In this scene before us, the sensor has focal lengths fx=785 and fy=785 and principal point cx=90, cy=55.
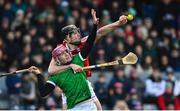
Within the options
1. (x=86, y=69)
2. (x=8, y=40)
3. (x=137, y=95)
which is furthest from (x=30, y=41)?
(x=86, y=69)

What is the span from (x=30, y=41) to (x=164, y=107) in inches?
153

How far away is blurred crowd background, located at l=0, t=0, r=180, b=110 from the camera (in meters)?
19.4

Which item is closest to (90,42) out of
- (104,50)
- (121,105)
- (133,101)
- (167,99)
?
(121,105)

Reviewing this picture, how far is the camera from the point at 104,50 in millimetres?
20906

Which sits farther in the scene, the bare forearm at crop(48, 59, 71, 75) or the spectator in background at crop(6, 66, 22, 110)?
the spectator in background at crop(6, 66, 22, 110)

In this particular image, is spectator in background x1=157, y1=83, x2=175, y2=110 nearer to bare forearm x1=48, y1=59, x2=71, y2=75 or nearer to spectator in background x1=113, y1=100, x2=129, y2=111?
spectator in background x1=113, y1=100, x2=129, y2=111

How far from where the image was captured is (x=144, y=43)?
21641mm

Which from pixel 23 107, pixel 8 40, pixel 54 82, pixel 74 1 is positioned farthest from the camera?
pixel 74 1

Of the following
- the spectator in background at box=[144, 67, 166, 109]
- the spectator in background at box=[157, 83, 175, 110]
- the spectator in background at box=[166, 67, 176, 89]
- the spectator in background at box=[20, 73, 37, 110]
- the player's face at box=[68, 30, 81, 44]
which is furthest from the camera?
the spectator in background at box=[166, 67, 176, 89]

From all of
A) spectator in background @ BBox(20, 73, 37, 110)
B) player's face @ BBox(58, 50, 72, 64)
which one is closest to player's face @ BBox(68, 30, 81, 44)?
player's face @ BBox(58, 50, 72, 64)

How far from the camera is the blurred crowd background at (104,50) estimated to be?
763 inches

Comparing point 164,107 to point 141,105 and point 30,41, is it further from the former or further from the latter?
point 30,41

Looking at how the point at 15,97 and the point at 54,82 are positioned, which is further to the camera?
the point at 15,97

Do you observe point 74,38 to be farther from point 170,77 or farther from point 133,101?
point 170,77
